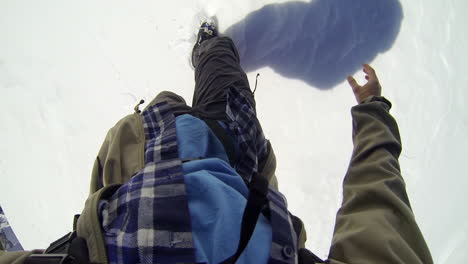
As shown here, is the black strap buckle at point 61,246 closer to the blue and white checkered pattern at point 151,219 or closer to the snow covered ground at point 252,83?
the blue and white checkered pattern at point 151,219

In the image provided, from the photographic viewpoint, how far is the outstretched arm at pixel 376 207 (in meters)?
0.42

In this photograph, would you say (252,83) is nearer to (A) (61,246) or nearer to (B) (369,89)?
(B) (369,89)

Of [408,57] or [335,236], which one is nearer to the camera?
[335,236]

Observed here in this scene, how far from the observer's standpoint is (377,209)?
0.48m

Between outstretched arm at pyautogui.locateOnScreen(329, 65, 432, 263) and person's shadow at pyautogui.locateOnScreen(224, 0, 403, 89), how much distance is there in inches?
27.8

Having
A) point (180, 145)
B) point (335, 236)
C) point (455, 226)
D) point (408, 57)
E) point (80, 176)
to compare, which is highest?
point (408, 57)

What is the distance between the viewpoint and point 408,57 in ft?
4.03

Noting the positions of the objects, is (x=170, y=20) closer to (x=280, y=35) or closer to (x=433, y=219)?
(x=280, y=35)

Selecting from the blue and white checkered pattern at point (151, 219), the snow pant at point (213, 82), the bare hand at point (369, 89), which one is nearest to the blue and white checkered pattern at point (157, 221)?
the blue and white checkered pattern at point (151, 219)

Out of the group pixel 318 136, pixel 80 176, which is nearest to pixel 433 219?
pixel 318 136

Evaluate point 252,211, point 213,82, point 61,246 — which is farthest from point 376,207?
point 213,82

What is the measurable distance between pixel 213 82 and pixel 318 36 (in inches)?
24.2

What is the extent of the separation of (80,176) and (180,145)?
3.23 ft

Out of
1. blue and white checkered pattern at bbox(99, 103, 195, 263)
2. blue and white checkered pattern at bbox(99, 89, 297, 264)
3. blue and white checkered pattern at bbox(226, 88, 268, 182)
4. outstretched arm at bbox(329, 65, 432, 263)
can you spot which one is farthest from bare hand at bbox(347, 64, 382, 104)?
blue and white checkered pattern at bbox(99, 103, 195, 263)
